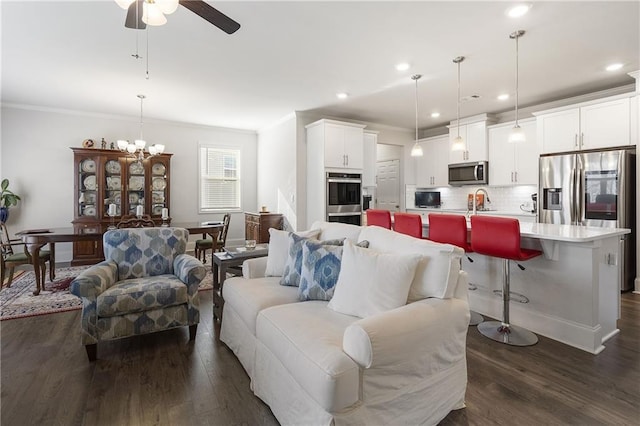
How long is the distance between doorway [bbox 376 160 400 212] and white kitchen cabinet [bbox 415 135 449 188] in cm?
47

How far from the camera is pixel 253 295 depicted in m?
2.24

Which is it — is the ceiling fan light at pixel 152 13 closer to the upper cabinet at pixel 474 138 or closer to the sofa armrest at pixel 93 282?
the sofa armrest at pixel 93 282

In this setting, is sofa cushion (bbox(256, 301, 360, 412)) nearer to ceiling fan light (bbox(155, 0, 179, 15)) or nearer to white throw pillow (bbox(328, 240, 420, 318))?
white throw pillow (bbox(328, 240, 420, 318))

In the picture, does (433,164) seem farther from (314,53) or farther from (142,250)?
(142,250)

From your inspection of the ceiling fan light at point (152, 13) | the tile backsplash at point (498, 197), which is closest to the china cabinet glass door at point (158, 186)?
the ceiling fan light at point (152, 13)

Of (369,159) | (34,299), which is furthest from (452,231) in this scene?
(34,299)

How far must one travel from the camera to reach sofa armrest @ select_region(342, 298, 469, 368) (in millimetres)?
1428

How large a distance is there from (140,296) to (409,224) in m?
2.61

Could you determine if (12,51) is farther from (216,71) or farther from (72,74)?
(216,71)

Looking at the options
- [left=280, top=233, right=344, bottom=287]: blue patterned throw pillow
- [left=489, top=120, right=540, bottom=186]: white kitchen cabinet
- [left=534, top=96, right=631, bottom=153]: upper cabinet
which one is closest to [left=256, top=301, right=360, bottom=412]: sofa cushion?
[left=280, top=233, right=344, bottom=287]: blue patterned throw pillow

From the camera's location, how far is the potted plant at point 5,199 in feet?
17.0

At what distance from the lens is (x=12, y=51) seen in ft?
11.1

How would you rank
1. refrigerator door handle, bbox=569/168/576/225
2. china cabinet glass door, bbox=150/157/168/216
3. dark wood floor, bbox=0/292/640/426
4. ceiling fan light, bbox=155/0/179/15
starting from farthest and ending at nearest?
china cabinet glass door, bbox=150/157/168/216 < refrigerator door handle, bbox=569/168/576/225 < dark wood floor, bbox=0/292/640/426 < ceiling fan light, bbox=155/0/179/15

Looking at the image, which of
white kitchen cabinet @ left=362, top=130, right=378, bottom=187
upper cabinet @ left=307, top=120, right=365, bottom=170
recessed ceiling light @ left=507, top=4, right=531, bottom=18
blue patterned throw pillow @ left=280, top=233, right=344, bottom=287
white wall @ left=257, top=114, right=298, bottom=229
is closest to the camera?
blue patterned throw pillow @ left=280, top=233, right=344, bottom=287
